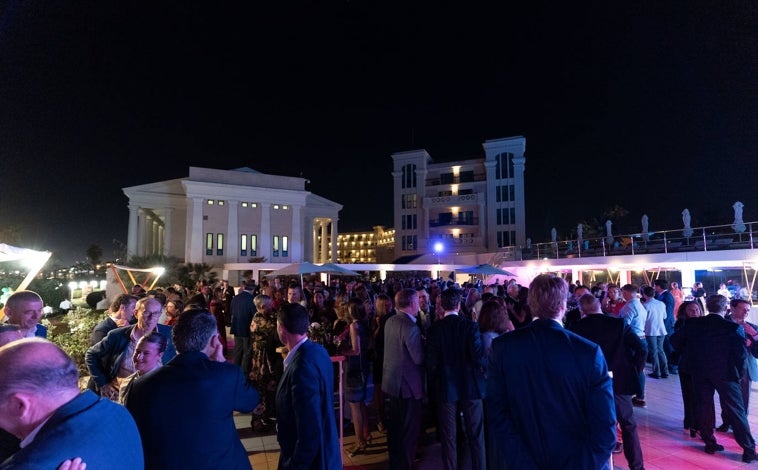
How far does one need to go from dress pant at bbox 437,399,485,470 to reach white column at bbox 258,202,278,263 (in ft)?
121

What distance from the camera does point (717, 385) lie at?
16.0 ft

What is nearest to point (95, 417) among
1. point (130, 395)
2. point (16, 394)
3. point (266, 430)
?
point (16, 394)

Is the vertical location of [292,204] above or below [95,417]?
above

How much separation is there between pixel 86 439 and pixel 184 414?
801 millimetres

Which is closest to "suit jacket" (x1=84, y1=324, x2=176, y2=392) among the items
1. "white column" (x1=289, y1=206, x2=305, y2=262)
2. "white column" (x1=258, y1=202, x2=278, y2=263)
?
"white column" (x1=258, y1=202, x2=278, y2=263)

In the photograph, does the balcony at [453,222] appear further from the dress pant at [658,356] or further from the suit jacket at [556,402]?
the suit jacket at [556,402]

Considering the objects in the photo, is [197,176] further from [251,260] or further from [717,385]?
[717,385]

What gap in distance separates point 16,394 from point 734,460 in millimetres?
6655

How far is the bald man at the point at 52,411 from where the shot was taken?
4.33 feet

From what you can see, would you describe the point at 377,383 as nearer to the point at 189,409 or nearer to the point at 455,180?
the point at 189,409

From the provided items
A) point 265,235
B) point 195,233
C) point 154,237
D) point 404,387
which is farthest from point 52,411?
point 154,237

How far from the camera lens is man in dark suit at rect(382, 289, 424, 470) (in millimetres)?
4254

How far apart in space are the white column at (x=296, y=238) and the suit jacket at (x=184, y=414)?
38937 millimetres

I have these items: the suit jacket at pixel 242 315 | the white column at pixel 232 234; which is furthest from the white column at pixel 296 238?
the suit jacket at pixel 242 315
